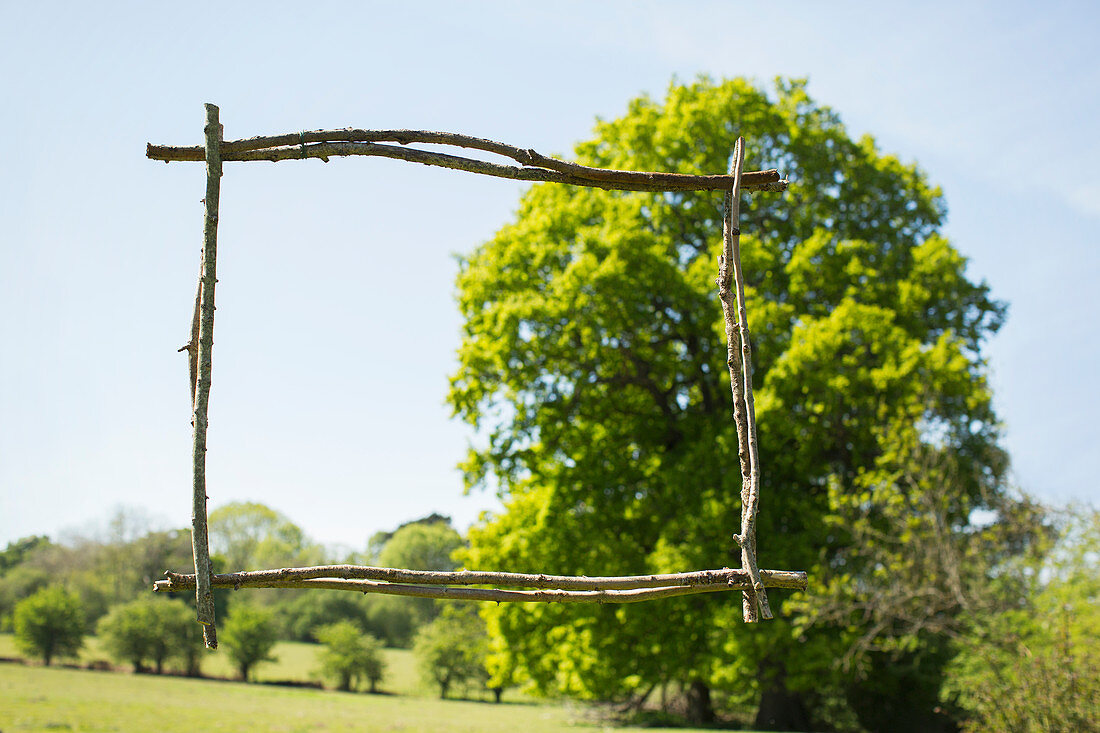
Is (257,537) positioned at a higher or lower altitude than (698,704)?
higher

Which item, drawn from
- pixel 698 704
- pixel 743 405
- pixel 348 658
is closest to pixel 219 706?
pixel 698 704

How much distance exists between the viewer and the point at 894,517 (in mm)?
12844

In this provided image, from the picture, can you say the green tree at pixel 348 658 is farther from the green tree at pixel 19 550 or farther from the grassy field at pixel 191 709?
the green tree at pixel 19 550

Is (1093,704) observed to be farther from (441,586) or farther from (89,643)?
(89,643)

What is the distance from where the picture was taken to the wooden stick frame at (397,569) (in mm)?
2477

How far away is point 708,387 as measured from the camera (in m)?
15.3

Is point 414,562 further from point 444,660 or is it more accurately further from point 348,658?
point 444,660

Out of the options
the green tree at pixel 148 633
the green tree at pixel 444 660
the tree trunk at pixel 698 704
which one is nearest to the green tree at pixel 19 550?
the green tree at pixel 148 633

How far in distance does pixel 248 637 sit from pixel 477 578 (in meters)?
41.9

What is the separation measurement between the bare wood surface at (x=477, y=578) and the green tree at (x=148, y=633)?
139ft

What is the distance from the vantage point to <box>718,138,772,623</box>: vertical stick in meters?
2.65

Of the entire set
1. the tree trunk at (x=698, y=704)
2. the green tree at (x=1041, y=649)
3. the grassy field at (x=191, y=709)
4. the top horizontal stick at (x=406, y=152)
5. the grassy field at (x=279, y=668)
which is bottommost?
the grassy field at (x=279, y=668)

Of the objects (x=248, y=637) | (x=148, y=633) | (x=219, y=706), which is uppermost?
(x=148, y=633)

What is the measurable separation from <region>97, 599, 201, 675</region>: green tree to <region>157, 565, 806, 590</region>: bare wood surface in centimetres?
4224
